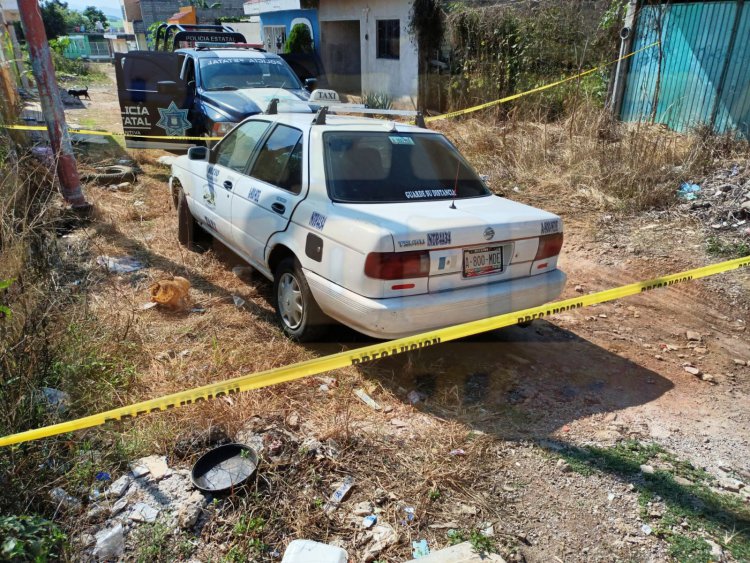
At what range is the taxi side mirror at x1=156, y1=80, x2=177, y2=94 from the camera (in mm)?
8695

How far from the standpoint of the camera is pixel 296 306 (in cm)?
416

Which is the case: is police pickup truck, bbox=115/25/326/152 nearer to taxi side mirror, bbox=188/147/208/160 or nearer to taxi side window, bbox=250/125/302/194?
taxi side mirror, bbox=188/147/208/160

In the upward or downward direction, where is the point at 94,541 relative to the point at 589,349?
upward

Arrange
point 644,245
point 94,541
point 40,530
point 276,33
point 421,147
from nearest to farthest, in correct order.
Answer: point 40,530 < point 94,541 < point 421,147 < point 644,245 < point 276,33

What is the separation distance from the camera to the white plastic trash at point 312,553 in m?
2.35

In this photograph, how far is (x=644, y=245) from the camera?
6.44 m

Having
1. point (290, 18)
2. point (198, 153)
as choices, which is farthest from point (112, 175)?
point (290, 18)

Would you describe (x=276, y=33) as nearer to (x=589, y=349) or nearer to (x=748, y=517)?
(x=589, y=349)

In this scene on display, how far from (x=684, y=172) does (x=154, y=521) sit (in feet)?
25.6

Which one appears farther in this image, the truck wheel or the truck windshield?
the truck windshield

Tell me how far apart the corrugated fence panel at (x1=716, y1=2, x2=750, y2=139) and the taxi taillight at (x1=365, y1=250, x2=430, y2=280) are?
7.50 metres

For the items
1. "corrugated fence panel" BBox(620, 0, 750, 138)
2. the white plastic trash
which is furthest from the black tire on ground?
"corrugated fence panel" BBox(620, 0, 750, 138)

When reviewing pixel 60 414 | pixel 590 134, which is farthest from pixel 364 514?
pixel 590 134

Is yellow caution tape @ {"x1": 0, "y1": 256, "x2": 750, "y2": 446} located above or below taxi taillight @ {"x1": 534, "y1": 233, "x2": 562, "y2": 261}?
below
